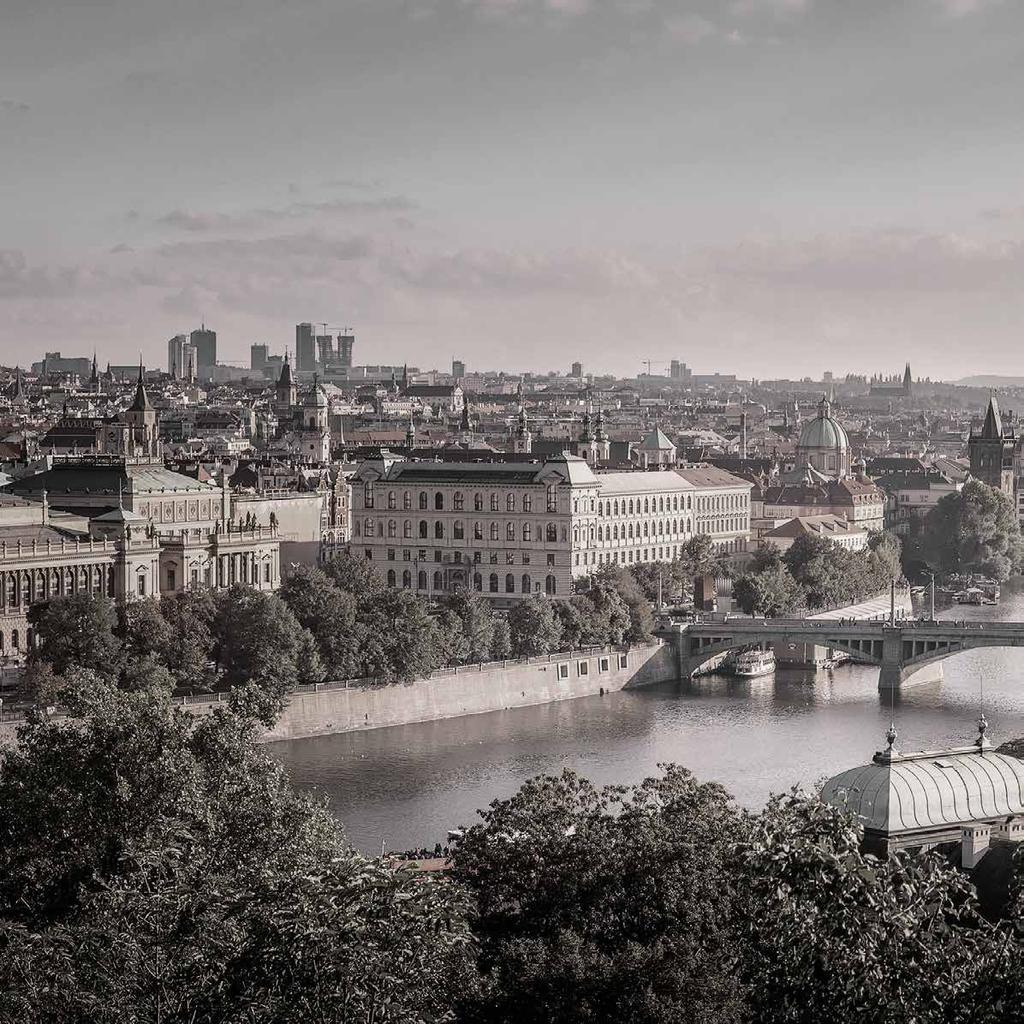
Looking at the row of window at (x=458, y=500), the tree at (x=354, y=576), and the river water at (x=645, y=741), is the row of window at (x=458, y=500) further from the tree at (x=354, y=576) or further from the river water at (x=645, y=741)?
the river water at (x=645, y=741)

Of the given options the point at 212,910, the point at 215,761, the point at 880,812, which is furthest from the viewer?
the point at 215,761

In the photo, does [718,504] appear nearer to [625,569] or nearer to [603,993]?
[625,569]

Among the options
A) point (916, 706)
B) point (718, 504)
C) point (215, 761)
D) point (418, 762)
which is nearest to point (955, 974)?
point (215, 761)

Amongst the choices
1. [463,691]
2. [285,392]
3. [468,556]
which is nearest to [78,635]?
[463,691]

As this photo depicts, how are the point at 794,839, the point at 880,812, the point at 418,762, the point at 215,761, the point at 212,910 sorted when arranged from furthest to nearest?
the point at 418,762 < the point at 215,761 < the point at 880,812 < the point at 212,910 < the point at 794,839

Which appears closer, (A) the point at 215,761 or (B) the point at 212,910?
(B) the point at 212,910

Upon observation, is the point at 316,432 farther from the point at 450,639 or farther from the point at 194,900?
the point at 194,900

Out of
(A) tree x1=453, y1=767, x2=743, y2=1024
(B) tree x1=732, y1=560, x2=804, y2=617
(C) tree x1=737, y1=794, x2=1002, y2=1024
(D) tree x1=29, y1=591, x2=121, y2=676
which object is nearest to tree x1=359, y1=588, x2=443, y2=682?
(D) tree x1=29, y1=591, x2=121, y2=676
